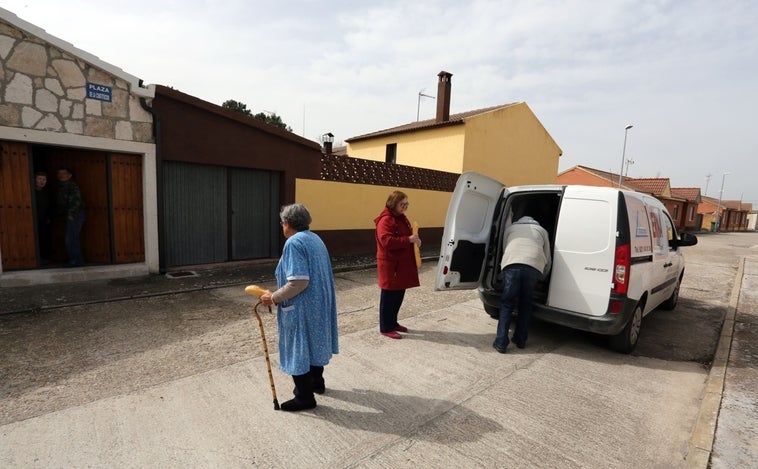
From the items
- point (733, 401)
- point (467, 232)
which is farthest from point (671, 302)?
point (467, 232)

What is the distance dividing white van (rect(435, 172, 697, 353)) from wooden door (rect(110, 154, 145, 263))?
5583 millimetres

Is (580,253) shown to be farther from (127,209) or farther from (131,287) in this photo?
(127,209)

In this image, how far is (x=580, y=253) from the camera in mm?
4184

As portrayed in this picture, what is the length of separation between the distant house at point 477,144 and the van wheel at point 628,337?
38.6 ft

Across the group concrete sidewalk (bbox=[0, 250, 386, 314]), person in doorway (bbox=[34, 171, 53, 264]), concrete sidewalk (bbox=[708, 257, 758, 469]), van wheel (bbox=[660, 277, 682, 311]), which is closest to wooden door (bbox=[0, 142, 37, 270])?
person in doorway (bbox=[34, 171, 53, 264])

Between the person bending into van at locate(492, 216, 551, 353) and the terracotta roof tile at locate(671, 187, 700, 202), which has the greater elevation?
the terracotta roof tile at locate(671, 187, 700, 202)

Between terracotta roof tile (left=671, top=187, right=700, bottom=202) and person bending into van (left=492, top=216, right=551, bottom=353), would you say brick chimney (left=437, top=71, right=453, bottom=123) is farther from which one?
terracotta roof tile (left=671, top=187, right=700, bottom=202)

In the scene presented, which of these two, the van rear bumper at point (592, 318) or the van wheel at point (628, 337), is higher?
the van rear bumper at point (592, 318)

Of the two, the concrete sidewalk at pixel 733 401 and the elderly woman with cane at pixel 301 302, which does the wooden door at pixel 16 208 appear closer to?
the elderly woman with cane at pixel 301 302

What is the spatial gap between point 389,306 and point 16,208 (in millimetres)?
5886

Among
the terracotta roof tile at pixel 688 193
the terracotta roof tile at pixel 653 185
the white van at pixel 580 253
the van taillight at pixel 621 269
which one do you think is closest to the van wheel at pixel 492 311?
the white van at pixel 580 253

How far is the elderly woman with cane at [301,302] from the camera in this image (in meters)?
2.63

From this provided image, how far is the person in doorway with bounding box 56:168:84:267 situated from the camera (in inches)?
250

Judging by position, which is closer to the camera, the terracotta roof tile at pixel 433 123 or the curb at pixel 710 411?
the curb at pixel 710 411
